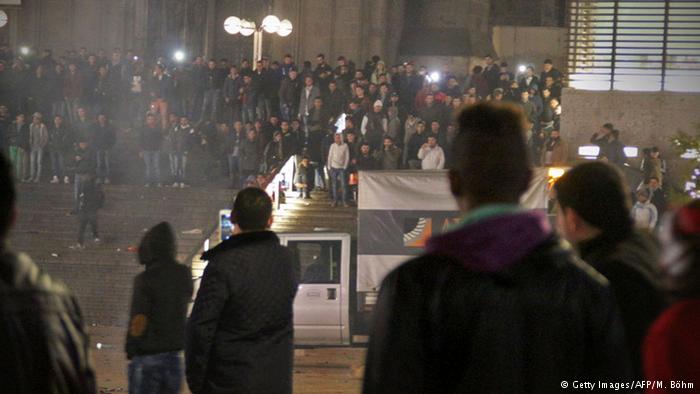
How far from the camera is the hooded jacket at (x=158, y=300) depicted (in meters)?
7.10

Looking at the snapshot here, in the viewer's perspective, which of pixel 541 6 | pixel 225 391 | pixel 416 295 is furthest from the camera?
pixel 541 6

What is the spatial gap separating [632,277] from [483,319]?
1.12 meters

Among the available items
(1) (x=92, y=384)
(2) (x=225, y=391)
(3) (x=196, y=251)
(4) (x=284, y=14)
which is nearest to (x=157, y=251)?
(2) (x=225, y=391)

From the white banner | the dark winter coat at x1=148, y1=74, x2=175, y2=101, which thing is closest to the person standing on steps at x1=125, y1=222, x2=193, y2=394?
the white banner

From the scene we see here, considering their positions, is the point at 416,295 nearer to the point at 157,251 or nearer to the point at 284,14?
the point at 157,251

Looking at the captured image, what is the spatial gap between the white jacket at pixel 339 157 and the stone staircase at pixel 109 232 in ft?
7.34

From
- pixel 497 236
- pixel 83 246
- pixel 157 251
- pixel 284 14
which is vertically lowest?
pixel 83 246

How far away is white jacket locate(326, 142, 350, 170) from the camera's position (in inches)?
996

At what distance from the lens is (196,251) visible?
22828 millimetres

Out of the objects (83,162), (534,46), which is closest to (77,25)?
(83,162)

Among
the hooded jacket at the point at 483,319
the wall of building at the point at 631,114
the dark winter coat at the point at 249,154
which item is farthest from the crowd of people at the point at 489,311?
the dark winter coat at the point at 249,154

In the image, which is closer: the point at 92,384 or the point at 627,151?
the point at 92,384

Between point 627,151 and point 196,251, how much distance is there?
29.5 ft

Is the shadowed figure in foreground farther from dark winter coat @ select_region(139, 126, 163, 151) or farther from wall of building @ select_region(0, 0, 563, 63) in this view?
wall of building @ select_region(0, 0, 563, 63)
